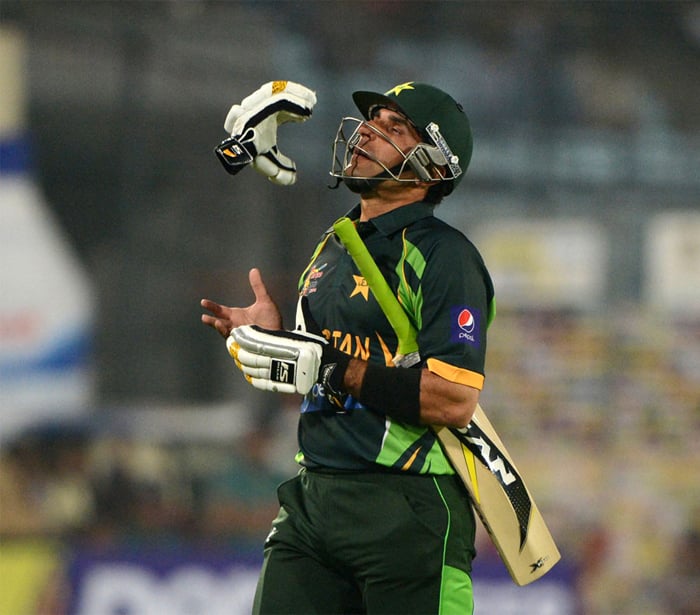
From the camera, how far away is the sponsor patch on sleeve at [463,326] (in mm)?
2473

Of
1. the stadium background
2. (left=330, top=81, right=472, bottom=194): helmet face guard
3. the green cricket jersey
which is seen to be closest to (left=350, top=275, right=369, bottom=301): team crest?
the green cricket jersey

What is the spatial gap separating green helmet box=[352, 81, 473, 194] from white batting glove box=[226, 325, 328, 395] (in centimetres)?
51

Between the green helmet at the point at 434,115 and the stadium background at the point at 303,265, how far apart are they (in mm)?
3065

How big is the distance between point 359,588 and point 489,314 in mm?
644

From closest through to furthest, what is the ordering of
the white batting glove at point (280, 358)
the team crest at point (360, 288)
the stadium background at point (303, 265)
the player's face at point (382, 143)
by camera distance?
the white batting glove at point (280, 358) < the team crest at point (360, 288) < the player's face at point (382, 143) < the stadium background at point (303, 265)

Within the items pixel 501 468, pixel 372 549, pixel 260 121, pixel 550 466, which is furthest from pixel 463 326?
pixel 550 466

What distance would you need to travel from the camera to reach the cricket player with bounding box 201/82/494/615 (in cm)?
248

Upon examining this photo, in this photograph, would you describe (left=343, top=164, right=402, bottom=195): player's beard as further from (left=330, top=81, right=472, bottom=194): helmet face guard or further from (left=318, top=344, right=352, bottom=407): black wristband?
(left=318, top=344, right=352, bottom=407): black wristband

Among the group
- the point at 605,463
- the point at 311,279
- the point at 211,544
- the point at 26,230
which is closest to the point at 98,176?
the point at 26,230

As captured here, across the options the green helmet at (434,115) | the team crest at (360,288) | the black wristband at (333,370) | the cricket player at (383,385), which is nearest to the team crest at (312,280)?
the cricket player at (383,385)

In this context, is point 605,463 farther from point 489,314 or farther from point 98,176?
point 489,314

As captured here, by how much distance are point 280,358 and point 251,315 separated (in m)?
0.31

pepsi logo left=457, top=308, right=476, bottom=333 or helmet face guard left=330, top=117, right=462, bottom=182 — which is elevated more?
helmet face guard left=330, top=117, right=462, bottom=182

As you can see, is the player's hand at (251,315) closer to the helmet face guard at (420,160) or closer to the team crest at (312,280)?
the team crest at (312,280)
